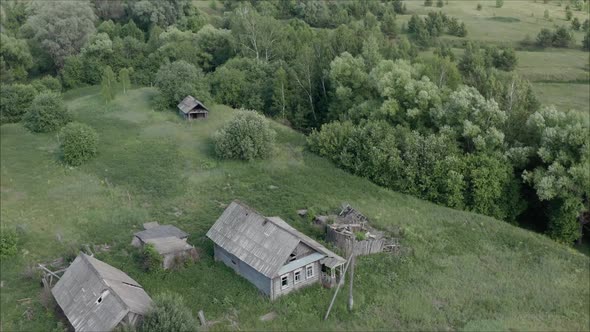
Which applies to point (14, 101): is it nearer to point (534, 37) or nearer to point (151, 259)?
point (151, 259)

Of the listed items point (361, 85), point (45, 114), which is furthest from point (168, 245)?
point (45, 114)

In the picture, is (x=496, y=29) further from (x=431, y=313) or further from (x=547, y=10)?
(x=431, y=313)

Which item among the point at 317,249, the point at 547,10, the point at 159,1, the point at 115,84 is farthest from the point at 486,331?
the point at 159,1

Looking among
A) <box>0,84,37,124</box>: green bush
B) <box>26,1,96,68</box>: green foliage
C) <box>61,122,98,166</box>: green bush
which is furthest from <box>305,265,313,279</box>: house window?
Result: <box>26,1,96,68</box>: green foliage

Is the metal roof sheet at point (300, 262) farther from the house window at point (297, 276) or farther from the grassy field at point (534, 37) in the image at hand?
the grassy field at point (534, 37)

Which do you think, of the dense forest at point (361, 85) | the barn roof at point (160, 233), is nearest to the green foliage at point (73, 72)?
the dense forest at point (361, 85)

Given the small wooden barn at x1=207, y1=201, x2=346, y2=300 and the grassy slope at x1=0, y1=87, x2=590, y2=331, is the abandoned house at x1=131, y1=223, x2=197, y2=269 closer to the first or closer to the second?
the grassy slope at x1=0, y1=87, x2=590, y2=331
